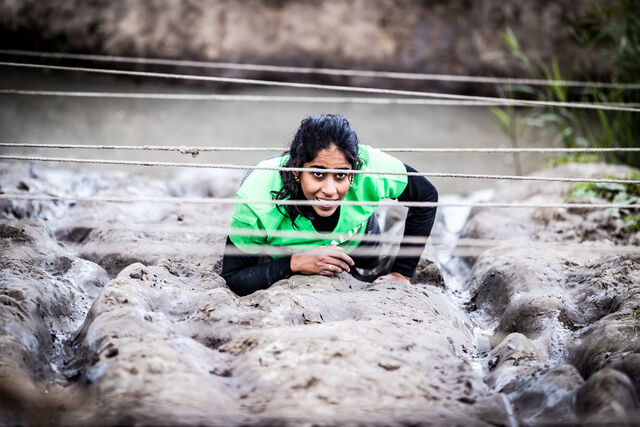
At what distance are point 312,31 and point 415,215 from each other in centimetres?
418

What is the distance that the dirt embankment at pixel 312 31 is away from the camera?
642 cm

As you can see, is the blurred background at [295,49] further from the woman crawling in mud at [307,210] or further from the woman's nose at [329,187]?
the woman's nose at [329,187]

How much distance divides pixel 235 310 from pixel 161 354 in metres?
0.37

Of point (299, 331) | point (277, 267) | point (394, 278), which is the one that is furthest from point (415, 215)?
point (299, 331)

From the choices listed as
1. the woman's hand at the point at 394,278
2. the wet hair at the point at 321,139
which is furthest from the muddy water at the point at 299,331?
the wet hair at the point at 321,139

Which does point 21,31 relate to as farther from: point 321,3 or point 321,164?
point 321,164

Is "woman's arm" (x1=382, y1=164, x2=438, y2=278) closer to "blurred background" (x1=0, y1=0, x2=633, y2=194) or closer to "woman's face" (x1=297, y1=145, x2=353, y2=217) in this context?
"woman's face" (x1=297, y1=145, x2=353, y2=217)

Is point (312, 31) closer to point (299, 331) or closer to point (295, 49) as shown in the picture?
point (295, 49)

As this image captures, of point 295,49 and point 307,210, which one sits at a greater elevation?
point 295,49

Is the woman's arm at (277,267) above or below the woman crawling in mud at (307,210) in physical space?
below

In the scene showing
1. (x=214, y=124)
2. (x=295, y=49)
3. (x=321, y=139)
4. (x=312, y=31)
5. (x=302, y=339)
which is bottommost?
(x=302, y=339)

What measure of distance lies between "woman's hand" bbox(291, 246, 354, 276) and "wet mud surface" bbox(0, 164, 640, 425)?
40mm

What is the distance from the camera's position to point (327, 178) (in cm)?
231

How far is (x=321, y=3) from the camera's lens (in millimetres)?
6625
